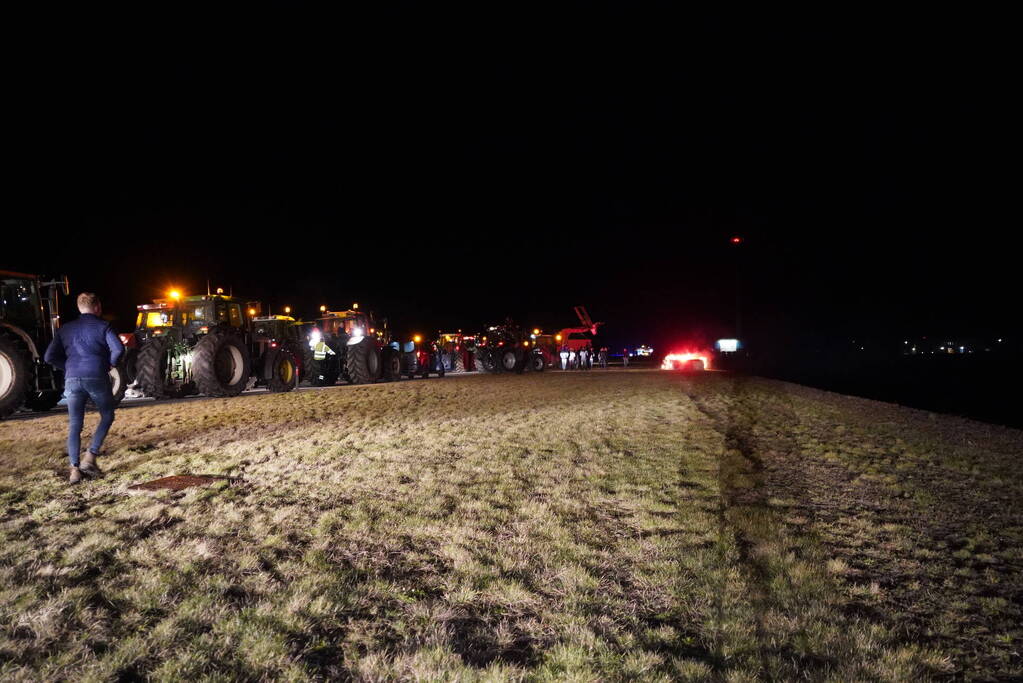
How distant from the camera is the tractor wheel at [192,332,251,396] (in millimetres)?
12867

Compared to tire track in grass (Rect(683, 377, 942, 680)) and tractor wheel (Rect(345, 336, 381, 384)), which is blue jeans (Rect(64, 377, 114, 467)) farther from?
tractor wheel (Rect(345, 336, 381, 384))

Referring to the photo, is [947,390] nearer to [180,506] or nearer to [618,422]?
[618,422]

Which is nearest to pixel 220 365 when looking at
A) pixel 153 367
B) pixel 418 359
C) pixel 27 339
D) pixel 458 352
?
pixel 153 367

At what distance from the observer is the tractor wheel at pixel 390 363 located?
20.0m

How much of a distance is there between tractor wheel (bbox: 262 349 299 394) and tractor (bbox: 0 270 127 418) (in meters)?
4.46

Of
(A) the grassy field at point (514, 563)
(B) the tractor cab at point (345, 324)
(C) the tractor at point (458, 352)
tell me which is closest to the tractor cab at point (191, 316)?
(B) the tractor cab at point (345, 324)

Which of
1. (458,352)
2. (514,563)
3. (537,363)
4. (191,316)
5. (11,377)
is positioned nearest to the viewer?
(514,563)

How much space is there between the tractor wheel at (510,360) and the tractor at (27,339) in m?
17.7

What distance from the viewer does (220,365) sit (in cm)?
1348

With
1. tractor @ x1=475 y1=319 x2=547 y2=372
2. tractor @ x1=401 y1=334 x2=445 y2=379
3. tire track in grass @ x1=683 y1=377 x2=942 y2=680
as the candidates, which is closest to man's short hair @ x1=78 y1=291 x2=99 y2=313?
tire track in grass @ x1=683 y1=377 x2=942 y2=680

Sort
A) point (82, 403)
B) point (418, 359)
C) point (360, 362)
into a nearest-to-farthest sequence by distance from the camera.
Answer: point (82, 403)
point (360, 362)
point (418, 359)

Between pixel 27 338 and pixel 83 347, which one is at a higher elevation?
pixel 27 338

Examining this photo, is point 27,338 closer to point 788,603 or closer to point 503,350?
point 788,603

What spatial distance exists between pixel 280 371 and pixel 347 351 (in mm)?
3119
